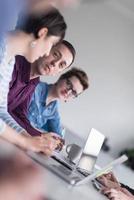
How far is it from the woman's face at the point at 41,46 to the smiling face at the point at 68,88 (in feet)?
0.48

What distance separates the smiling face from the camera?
4.87ft

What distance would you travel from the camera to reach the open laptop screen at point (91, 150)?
4.21 feet

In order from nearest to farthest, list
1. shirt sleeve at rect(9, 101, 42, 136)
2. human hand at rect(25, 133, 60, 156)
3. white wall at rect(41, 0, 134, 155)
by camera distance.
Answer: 1. human hand at rect(25, 133, 60, 156)
2. shirt sleeve at rect(9, 101, 42, 136)
3. white wall at rect(41, 0, 134, 155)

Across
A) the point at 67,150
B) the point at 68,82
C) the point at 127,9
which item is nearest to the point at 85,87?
the point at 68,82

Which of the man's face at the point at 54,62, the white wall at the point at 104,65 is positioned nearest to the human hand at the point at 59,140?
the white wall at the point at 104,65

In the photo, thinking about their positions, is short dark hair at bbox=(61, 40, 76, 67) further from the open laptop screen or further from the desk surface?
the desk surface

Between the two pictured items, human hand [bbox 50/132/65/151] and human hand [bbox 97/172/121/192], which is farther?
human hand [bbox 50/132/65/151]

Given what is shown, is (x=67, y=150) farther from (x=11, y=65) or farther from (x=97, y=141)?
(x=11, y=65)

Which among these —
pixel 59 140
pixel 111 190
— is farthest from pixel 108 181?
pixel 59 140

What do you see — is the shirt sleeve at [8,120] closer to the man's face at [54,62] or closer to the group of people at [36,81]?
the group of people at [36,81]

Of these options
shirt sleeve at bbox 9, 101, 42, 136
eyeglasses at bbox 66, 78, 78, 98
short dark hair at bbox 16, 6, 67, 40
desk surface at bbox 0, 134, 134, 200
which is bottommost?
shirt sleeve at bbox 9, 101, 42, 136

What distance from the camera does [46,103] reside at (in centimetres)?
150

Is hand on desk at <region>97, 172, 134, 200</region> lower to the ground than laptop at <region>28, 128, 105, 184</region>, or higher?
lower

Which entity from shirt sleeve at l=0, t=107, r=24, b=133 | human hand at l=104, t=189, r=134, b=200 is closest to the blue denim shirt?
shirt sleeve at l=0, t=107, r=24, b=133
